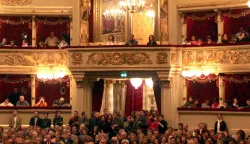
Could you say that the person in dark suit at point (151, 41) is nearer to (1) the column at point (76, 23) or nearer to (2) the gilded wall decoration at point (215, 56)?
(2) the gilded wall decoration at point (215, 56)

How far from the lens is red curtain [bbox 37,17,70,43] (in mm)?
31844

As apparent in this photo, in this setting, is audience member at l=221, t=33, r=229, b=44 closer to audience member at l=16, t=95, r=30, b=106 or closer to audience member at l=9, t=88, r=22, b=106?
audience member at l=16, t=95, r=30, b=106

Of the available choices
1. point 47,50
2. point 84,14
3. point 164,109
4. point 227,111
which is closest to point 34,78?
point 47,50

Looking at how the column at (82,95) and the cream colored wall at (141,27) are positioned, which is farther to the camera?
the cream colored wall at (141,27)

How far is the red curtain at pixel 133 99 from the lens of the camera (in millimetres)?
32062

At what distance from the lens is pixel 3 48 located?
100ft

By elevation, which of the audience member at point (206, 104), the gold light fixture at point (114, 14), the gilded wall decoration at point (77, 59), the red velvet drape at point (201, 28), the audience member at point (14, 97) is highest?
the gold light fixture at point (114, 14)

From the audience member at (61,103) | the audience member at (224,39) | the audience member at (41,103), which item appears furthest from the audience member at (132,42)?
the audience member at (41,103)

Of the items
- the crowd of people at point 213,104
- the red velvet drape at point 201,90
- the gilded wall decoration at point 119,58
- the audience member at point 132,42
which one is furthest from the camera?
the red velvet drape at point 201,90

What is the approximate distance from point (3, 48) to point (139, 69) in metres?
6.46

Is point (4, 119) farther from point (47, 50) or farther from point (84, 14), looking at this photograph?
point (84, 14)

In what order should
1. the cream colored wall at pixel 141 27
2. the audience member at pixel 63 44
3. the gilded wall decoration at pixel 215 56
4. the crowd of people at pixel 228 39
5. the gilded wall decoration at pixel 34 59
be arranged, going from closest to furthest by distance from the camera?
the gilded wall decoration at pixel 215 56 < the crowd of people at pixel 228 39 < the audience member at pixel 63 44 < the gilded wall decoration at pixel 34 59 < the cream colored wall at pixel 141 27

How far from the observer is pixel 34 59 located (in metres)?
30.8

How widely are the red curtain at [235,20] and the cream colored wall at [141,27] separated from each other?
11.7ft
